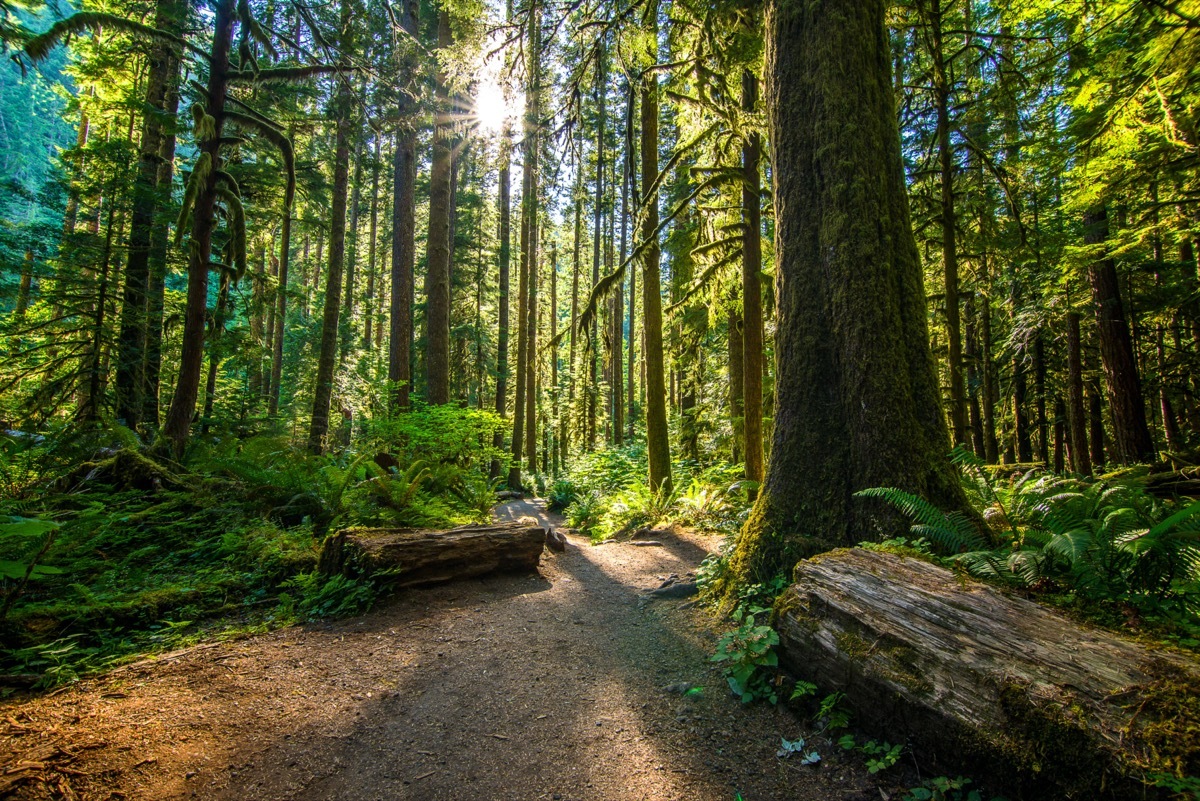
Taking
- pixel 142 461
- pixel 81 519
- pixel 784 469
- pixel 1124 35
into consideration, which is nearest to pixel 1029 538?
pixel 784 469

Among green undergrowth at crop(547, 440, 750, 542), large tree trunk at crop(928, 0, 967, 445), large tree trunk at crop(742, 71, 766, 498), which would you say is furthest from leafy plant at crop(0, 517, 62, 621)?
large tree trunk at crop(928, 0, 967, 445)

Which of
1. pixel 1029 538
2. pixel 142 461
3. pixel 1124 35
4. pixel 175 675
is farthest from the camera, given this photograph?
pixel 142 461

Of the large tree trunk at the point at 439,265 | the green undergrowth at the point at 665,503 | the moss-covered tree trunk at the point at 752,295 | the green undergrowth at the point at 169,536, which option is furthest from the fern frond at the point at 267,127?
the green undergrowth at the point at 665,503

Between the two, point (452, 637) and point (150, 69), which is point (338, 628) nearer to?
point (452, 637)

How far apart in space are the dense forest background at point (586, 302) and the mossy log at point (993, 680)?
1.26ft

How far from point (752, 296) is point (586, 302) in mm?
3223

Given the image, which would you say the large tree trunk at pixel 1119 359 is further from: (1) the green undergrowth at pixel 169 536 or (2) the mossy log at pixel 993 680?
(1) the green undergrowth at pixel 169 536

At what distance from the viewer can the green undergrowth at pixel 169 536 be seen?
11.1 feet

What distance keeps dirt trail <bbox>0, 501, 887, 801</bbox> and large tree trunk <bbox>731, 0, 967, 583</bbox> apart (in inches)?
54.5

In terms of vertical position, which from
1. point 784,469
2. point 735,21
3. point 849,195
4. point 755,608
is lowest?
point 755,608

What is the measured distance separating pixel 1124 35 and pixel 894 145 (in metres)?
4.33

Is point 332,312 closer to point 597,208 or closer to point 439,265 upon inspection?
point 439,265

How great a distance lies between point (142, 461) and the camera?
6.11m

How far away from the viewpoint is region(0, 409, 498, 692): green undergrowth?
11.1 ft
